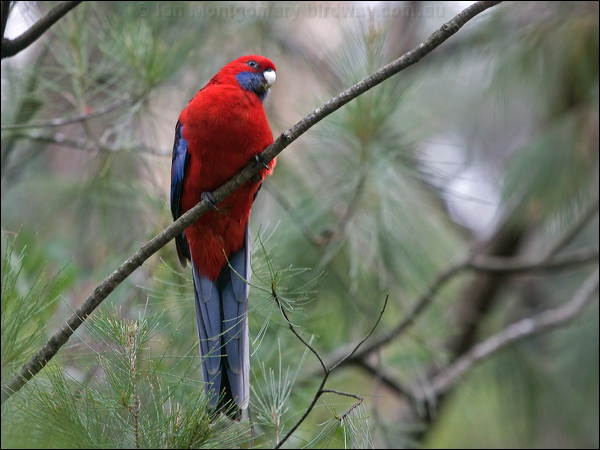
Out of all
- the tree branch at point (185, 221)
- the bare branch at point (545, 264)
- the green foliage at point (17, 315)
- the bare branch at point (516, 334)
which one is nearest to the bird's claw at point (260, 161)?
the tree branch at point (185, 221)

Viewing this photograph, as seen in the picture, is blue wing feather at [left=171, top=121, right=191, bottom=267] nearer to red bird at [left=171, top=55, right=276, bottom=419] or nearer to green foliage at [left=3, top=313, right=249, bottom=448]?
red bird at [left=171, top=55, right=276, bottom=419]

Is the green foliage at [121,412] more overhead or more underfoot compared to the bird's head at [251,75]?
more underfoot

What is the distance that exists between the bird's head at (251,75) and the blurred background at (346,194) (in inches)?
14.3

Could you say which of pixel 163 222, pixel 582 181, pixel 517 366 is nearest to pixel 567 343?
pixel 517 366

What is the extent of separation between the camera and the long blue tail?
7.75 feet

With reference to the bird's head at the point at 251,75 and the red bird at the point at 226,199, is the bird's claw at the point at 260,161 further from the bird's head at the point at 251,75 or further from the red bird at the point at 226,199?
the bird's head at the point at 251,75

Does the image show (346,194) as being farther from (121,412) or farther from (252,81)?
(121,412)

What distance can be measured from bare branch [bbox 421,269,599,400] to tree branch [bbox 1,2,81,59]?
2.68m

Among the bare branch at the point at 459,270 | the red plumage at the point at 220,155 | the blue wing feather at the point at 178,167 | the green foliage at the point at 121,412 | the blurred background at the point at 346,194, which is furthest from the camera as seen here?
the bare branch at the point at 459,270

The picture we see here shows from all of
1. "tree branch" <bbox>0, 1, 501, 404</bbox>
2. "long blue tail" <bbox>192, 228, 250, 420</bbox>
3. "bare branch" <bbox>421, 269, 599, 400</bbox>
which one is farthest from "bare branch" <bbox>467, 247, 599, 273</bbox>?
"tree branch" <bbox>0, 1, 501, 404</bbox>

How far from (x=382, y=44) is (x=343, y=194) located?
2.57ft

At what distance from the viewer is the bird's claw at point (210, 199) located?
234cm

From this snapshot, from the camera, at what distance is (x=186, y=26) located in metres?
3.96

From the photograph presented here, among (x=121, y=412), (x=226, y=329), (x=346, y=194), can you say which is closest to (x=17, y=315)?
(x=121, y=412)
